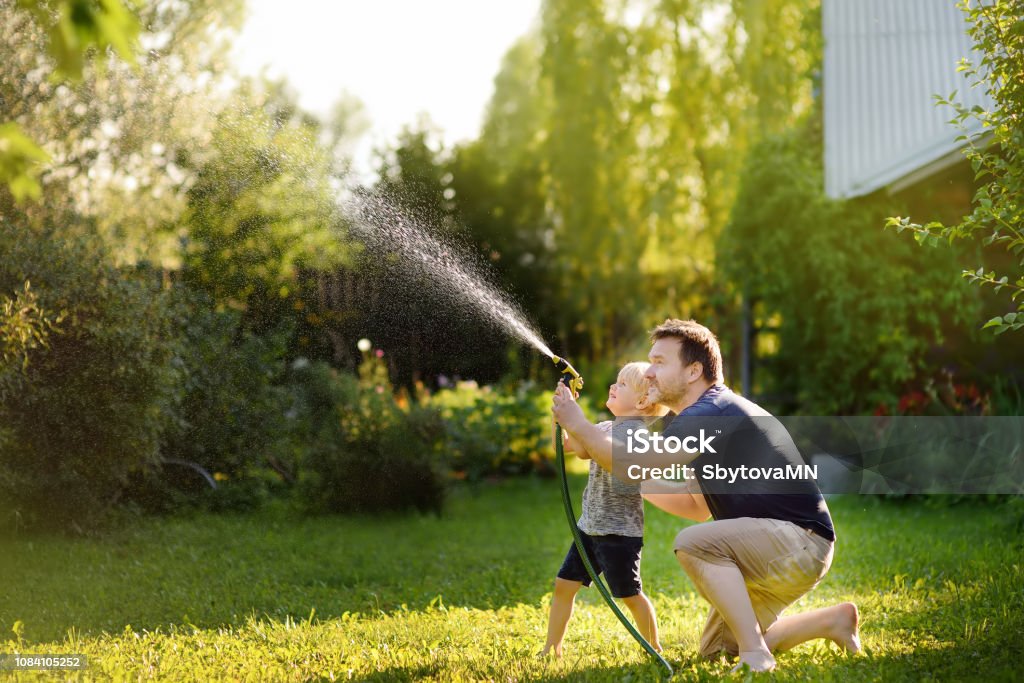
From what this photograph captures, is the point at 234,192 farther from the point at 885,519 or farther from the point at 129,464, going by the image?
the point at 885,519

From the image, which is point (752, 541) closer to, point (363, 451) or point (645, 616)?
point (645, 616)

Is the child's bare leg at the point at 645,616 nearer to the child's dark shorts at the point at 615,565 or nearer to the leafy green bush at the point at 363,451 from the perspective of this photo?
the child's dark shorts at the point at 615,565

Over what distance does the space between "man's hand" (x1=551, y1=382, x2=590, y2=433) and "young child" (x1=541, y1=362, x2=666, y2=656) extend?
0.39 meters

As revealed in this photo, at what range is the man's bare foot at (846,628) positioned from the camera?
345 centimetres

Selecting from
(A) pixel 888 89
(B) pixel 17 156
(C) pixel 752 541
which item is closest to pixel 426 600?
(C) pixel 752 541

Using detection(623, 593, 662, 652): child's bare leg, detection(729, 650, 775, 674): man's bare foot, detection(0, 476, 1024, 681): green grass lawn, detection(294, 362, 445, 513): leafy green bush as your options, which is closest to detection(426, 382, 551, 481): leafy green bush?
detection(294, 362, 445, 513): leafy green bush

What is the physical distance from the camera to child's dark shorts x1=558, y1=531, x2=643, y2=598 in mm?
3650

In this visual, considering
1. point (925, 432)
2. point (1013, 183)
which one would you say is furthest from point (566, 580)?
point (925, 432)

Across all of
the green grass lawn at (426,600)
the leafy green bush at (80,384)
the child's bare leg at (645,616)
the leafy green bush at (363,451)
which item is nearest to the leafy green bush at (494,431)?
the leafy green bush at (363,451)

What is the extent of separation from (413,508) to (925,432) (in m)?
4.07

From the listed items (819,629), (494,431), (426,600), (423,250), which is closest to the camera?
(819,629)

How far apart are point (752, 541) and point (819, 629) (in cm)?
51

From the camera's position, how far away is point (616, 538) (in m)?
3.73

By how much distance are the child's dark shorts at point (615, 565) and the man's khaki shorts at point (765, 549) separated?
1.41 ft
